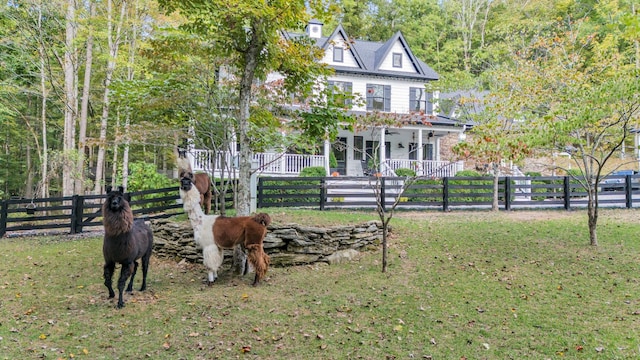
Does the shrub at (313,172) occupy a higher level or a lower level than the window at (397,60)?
lower

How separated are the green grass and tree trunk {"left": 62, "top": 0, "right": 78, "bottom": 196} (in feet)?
17.6

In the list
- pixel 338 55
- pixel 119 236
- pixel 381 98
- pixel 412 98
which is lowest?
→ pixel 119 236

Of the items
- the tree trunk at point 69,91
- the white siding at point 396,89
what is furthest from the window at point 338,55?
the tree trunk at point 69,91

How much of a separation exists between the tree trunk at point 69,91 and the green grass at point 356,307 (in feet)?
17.6

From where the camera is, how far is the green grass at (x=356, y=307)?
14.1 feet

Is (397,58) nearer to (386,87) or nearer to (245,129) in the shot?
(386,87)

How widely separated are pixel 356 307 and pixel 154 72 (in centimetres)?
853

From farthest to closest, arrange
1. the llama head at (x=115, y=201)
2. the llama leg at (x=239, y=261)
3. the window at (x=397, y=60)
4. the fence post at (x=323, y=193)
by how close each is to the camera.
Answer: the window at (x=397, y=60) → the fence post at (x=323, y=193) → the llama leg at (x=239, y=261) → the llama head at (x=115, y=201)

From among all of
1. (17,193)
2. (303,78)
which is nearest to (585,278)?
(303,78)

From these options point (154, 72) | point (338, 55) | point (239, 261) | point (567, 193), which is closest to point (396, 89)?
point (338, 55)

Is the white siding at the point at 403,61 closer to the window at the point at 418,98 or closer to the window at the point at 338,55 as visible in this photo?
the window at the point at 418,98

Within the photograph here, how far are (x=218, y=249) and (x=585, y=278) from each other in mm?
6466

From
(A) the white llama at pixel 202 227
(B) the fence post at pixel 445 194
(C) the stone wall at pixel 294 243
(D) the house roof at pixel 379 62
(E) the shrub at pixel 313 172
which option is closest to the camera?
(A) the white llama at pixel 202 227

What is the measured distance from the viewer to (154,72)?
10.1 m
